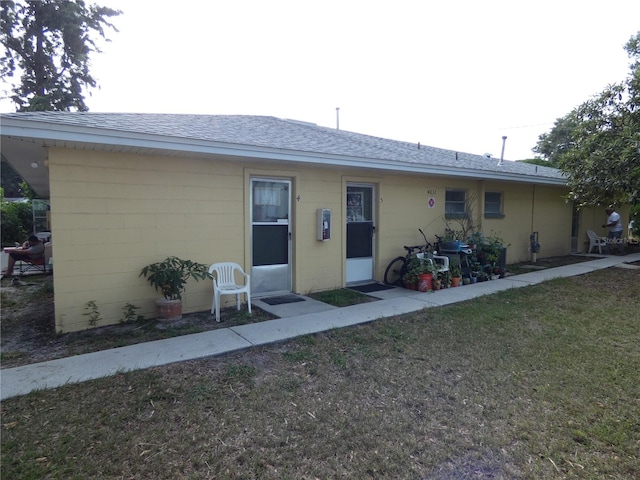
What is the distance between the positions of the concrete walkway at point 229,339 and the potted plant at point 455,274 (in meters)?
0.21

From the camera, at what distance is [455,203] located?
9.39m

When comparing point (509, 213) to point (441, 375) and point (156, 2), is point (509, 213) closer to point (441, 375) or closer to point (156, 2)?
point (441, 375)

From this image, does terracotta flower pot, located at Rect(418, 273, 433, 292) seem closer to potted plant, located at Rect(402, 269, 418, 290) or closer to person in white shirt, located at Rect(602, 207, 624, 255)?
potted plant, located at Rect(402, 269, 418, 290)

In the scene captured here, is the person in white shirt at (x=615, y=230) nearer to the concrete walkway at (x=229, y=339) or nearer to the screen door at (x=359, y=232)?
the concrete walkway at (x=229, y=339)

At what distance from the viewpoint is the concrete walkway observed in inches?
139

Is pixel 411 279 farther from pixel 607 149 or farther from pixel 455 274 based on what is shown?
pixel 607 149

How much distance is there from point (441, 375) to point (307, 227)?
3827mm

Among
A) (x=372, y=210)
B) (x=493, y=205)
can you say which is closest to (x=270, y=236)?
(x=372, y=210)

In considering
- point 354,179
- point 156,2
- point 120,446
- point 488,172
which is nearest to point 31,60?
point 156,2

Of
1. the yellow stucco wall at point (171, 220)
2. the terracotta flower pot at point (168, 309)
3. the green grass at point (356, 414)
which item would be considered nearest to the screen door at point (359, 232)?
the yellow stucco wall at point (171, 220)

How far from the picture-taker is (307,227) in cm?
688

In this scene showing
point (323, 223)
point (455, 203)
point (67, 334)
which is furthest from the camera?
point (455, 203)

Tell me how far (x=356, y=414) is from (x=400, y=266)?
5483 mm

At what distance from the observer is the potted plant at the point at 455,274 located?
25.0 ft
